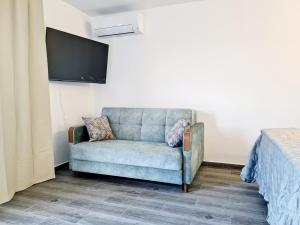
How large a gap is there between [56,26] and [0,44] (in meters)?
1.11

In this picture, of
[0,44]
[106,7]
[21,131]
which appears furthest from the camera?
[106,7]

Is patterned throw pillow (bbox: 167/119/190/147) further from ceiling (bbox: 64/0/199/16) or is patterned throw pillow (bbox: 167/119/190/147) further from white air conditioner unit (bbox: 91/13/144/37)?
ceiling (bbox: 64/0/199/16)

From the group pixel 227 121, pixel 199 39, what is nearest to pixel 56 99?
pixel 199 39

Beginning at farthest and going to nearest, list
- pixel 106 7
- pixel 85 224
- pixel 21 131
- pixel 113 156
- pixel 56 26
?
pixel 106 7
pixel 56 26
pixel 113 156
pixel 21 131
pixel 85 224

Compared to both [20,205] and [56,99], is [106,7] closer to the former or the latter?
[56,99]

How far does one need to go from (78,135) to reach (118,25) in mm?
1791

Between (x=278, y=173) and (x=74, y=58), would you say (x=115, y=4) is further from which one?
(x=278, y=173)

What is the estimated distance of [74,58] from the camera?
3.05 m

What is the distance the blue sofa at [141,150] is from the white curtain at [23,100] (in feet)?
1.41

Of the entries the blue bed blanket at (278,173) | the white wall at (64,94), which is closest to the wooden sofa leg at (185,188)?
the blue bed blanket at (278,173)

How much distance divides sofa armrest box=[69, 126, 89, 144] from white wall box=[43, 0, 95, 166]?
45 cm

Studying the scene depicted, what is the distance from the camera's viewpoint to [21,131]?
2.42 meters

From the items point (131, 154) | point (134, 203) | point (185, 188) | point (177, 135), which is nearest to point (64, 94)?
point (131, 154)

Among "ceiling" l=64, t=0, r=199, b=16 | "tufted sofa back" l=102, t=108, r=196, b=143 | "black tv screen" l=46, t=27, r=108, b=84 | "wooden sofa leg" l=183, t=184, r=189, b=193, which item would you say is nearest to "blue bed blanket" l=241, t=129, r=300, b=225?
"wooden sofa leg" l=183, t=184, r=189, b=193
